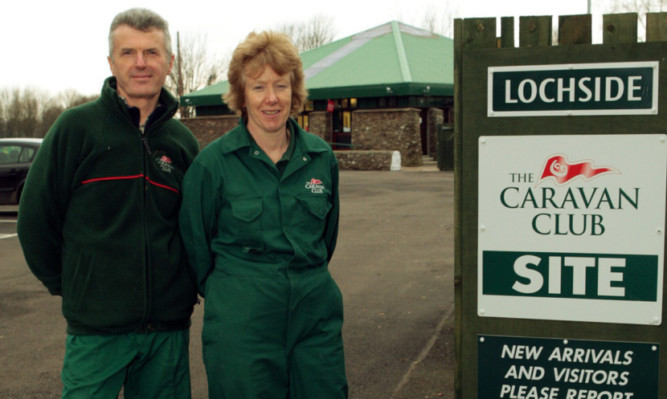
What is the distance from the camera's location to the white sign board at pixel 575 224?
9.01 feet

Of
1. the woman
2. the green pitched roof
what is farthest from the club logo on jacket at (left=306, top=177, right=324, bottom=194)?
the green pitched roof

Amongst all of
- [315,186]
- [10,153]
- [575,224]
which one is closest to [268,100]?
[315,186]

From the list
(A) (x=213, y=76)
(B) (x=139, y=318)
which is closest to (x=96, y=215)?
(B) (x=139, y=318)

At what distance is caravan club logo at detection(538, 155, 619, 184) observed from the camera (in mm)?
2760

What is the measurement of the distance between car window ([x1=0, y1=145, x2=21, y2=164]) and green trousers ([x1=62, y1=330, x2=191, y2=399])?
12123 millimetres

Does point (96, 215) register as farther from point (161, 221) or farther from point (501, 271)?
point (501, 271)

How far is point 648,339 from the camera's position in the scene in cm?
279

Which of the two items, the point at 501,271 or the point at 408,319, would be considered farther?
the point at 408,319

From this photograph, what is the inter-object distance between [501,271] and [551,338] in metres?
0.33

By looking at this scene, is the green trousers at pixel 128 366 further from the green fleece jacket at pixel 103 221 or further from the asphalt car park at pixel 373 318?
the asphalt car park at pixel 373 318

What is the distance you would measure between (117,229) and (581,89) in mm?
1864

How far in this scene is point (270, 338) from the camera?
2689mm

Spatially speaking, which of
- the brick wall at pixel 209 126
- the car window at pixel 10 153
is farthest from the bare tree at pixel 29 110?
the car window at pixel 10 153

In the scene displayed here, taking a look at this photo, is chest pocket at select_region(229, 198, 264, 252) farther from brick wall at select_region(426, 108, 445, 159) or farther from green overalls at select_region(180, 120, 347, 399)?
brick wall at select_region(426, 108, 445, 159)
